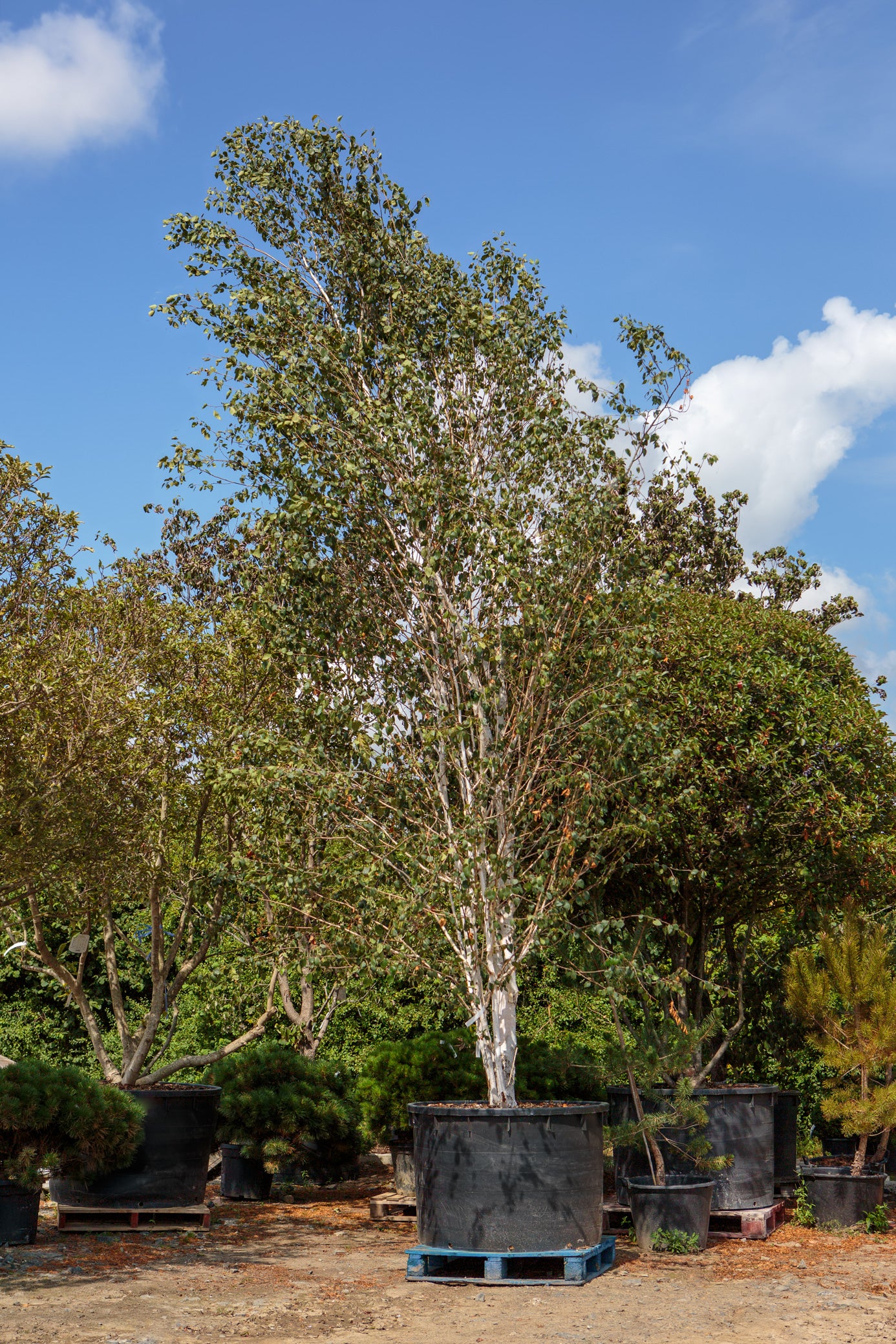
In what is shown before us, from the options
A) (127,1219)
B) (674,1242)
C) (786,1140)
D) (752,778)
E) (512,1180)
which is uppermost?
(752,778)

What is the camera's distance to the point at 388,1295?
6.50 meters

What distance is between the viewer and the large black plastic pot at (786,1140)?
984 centimetres

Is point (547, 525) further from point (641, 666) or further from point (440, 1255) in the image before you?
point (440, 1255)

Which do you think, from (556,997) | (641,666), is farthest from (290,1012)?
(641,666)

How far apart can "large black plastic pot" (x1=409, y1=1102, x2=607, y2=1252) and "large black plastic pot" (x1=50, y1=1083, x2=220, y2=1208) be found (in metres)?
2.45

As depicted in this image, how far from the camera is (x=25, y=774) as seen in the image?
7.66 metres

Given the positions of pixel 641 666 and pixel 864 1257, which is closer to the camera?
pixel 864 1257

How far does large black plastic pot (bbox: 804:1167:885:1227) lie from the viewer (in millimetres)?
8469

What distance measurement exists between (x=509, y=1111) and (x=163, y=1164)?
314 centimetres

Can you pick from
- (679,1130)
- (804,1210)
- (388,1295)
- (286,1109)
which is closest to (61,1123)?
(388,1295)

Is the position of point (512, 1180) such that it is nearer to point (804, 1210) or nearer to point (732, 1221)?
point (732, 1221)

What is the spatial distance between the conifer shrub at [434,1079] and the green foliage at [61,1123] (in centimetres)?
219

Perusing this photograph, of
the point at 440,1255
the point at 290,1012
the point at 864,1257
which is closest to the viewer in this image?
the point at 440,1255

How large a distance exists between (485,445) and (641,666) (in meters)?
1.83
